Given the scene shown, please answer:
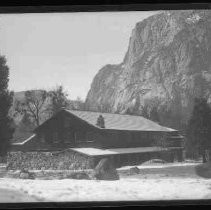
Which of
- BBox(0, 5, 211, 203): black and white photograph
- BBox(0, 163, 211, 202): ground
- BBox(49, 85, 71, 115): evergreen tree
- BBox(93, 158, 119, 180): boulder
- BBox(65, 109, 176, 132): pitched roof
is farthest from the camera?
BBox(65, 109, 176, 132): pitched roof

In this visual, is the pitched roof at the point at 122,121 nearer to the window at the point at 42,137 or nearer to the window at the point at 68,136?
the window at the point at 68,136

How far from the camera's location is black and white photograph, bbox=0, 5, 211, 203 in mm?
11297

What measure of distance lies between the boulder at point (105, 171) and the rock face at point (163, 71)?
4.35 feet

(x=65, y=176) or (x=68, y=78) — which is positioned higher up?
(x=68, y=78)

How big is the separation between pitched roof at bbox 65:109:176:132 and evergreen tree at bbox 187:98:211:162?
529mm

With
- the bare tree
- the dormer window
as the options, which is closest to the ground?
the dormer window

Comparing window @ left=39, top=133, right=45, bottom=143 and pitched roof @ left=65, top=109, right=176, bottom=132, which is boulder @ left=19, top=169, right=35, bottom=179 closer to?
window @ left=39, top=133, right=45, bottom=143

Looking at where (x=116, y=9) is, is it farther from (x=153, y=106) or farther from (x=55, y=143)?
(x=55, y=143)

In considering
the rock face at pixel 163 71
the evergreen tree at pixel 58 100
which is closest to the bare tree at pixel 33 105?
the evergreen tree at pixel 58 100

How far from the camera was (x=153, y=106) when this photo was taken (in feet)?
38.6

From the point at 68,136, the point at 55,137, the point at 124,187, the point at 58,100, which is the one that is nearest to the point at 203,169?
the point at 124,187

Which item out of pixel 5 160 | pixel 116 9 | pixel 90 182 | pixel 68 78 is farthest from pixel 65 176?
pixel 116 9

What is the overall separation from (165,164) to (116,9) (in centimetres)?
391

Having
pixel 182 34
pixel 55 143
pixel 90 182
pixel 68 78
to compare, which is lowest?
pixel 90 182
